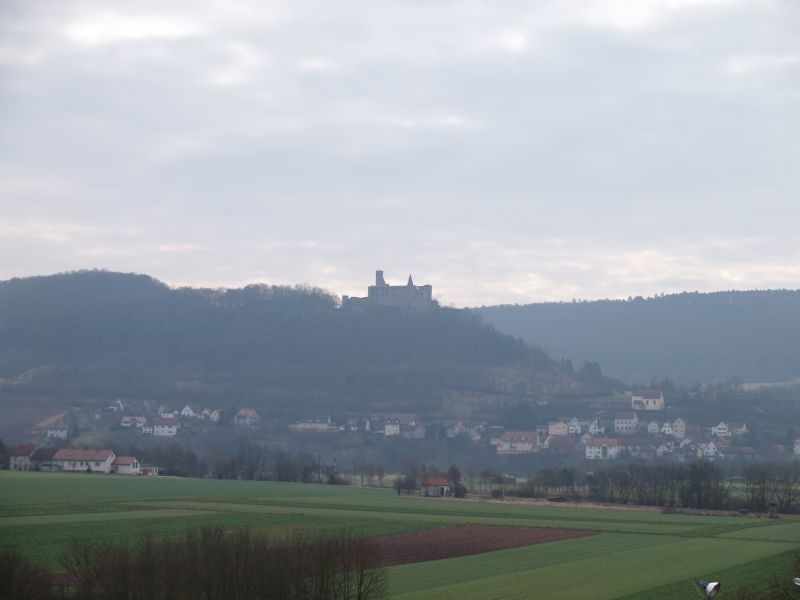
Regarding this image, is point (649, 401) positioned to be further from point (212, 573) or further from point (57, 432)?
point (212, 573)

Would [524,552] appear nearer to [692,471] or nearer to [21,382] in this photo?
[692,471]

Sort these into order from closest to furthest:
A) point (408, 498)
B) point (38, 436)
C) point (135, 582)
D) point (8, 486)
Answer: point (135, 582) → point (8, 486) → point (408, 498) → point (38, 436)

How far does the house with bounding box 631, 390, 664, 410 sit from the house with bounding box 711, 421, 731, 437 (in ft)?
51.7

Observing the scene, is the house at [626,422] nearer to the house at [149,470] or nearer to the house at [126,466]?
the house at [149,470]

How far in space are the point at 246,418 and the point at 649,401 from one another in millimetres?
63924

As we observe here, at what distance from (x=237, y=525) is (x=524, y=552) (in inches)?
528

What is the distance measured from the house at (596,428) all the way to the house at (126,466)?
80.4 meters

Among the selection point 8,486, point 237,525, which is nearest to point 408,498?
point 8,486

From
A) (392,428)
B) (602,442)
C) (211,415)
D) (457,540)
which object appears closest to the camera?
(457,540)

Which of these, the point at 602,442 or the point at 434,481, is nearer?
the point at 434,481

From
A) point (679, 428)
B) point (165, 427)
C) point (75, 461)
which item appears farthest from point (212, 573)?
point (679, 428)

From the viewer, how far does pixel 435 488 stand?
95562 millimetres

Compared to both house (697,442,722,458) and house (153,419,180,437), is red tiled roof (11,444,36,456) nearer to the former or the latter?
house (153,419,180,437)

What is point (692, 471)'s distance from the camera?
90.7 meters
